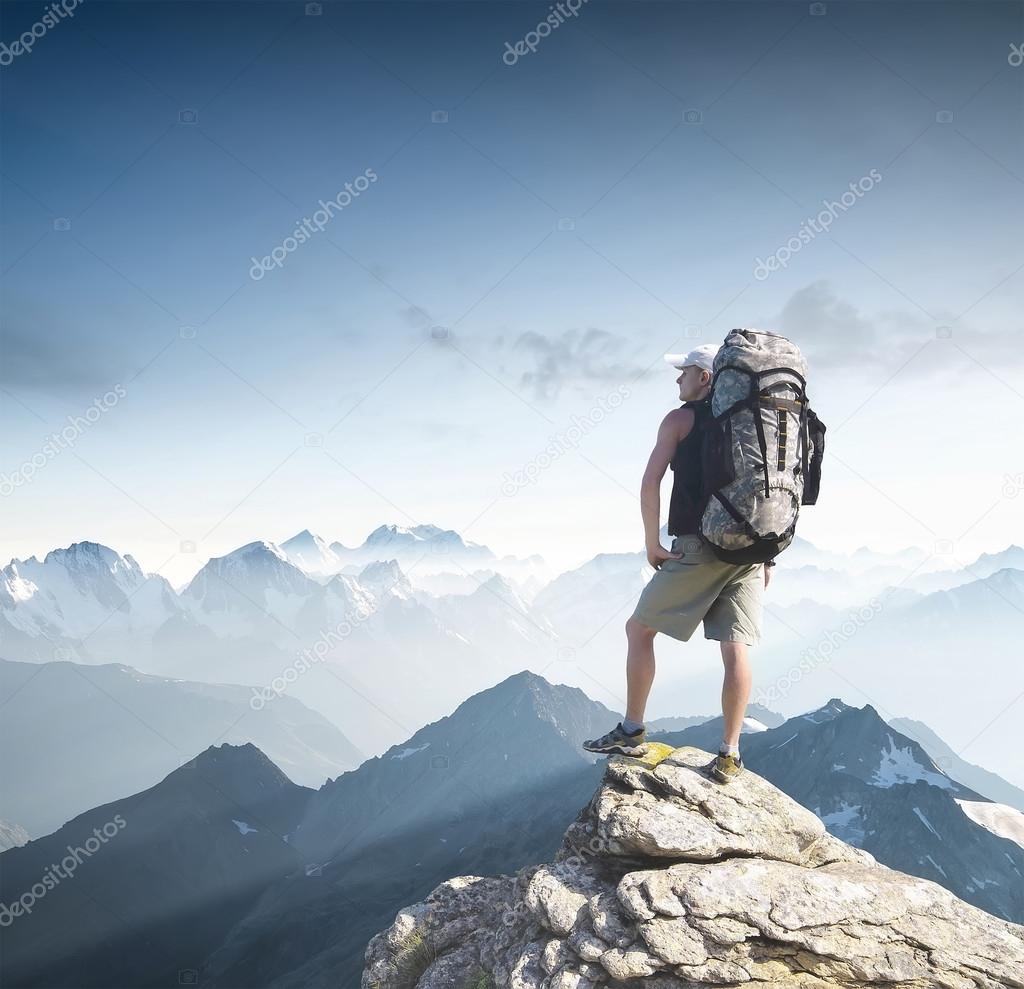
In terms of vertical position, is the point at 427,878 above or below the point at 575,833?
below

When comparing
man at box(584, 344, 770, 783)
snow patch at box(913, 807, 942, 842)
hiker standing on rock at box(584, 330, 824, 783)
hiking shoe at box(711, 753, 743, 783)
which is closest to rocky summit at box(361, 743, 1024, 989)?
hiking shoe at box(711, 753, 743, 783)

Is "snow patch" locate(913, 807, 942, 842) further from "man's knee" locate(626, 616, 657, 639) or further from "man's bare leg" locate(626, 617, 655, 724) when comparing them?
"man's knee" locate(626, 616, 657, 639)

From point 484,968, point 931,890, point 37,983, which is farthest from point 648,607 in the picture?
point 37,983

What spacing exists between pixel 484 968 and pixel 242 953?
219093mm

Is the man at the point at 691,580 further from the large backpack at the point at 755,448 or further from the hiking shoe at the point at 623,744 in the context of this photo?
the hiking shoe at the point at 623,744

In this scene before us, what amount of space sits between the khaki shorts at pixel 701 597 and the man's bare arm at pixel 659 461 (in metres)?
0.53

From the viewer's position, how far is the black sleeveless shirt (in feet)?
28.3

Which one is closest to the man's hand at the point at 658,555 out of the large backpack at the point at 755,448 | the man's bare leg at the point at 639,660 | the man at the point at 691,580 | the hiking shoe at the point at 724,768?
the man at the point at 691,580

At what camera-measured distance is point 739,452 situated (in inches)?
318

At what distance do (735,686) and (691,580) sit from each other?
1533 mm

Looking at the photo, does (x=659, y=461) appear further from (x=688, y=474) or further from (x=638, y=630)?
(x=638, y=630)

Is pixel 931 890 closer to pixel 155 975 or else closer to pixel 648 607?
pixel 648 607

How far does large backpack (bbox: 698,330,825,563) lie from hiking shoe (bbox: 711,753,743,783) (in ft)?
10.4

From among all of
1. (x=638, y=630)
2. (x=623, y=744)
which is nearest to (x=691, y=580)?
(x=638, y=630)
